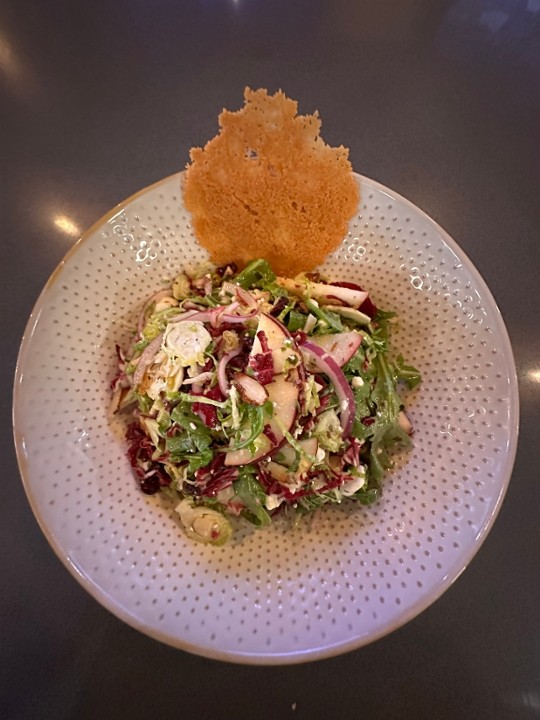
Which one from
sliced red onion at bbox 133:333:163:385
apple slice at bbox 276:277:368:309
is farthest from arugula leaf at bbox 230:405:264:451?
apple slice at bbox 276:277:368:309

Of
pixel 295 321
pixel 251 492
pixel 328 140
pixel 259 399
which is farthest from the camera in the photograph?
pixel 328 140

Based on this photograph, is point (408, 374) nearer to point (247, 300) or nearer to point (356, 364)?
point (356, 364)

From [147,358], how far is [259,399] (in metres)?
0.43

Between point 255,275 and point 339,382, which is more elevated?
point 255,275

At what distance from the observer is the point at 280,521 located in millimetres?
1696

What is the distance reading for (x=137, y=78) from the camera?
2.33 meters

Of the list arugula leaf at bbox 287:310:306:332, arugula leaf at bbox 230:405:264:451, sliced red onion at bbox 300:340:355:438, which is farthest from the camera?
arugula leaf at bbox 287:310:306:332

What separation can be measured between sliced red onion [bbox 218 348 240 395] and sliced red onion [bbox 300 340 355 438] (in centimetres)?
25

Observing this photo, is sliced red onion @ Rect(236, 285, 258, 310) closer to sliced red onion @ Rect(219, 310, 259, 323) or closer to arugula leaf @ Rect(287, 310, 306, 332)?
sliced red onion @ Rect(219, 310, 259, 323)

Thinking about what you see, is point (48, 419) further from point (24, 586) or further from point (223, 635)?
point (223, 635)

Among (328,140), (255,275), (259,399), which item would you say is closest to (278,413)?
(259,399)

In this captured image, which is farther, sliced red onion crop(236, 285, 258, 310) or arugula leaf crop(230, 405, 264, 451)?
sliced red onion crop(236, 285, 258, 310)

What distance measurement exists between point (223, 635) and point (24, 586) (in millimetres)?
859

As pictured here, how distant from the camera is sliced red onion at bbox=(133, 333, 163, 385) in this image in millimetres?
1616
